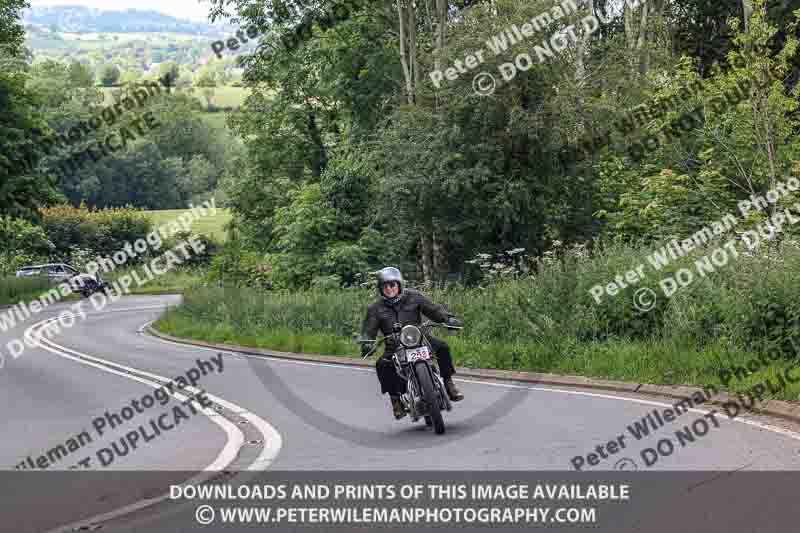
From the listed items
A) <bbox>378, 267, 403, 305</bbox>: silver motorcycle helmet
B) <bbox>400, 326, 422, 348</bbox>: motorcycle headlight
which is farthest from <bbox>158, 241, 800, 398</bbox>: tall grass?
<bbox>378, 267, 403, 305</bbox>: silver motorcycle helmet

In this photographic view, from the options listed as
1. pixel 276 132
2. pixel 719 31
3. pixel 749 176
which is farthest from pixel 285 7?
pixel 749 176

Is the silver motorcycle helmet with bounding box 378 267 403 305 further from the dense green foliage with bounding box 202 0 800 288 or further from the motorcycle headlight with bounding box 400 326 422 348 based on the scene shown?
the dense green foliage with bounding box 202 0 800 288

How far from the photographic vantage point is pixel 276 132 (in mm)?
53281

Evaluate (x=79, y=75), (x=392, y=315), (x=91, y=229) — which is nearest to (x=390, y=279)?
(x=392, y=315)

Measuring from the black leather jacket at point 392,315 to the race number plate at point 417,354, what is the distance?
13.7 inches

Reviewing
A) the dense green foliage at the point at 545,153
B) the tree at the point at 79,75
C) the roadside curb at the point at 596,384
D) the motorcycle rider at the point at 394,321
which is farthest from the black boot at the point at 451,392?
the tree at the point at 79,75

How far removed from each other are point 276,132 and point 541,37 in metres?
23.6

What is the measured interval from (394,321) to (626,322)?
7510 mm

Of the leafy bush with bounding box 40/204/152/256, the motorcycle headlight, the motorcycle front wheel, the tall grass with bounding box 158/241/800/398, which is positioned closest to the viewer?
the motorcycle front wheel

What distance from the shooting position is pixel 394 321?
12.2 metres

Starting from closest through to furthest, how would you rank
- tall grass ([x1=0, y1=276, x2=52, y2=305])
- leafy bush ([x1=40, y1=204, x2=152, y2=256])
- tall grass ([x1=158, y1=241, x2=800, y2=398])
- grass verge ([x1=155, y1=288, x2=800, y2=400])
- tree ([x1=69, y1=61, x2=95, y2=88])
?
grass verge ([x1=155, y1=288, x2=800, y2=400]), tall grass ([x1=158, y1=241, x2=800, y2=398]), tall grass ([x1=0, y1=276, x2=52, y2=305]), leafy bush ([x1=40, y1=204, x2=152, y2=256]), tree ([x1=69, y1=61, x2=95, y2=88])

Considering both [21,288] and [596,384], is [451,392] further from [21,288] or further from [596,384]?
[21,288]

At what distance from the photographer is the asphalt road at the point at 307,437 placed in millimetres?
9227

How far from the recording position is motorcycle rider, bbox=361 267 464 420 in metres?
12.2
